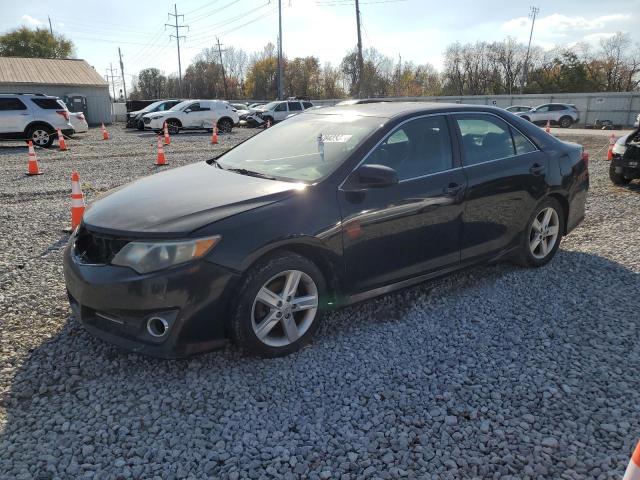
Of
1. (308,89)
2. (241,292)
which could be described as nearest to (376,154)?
(241,292)

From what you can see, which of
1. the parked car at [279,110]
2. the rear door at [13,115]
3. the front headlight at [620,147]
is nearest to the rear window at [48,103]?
the rear door at [13,115]

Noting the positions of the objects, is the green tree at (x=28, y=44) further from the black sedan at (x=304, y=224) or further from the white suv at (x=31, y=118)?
the black sedan at (x=304, y=224)

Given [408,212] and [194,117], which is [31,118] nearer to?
[194,117]

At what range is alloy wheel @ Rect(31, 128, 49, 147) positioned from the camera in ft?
56.1

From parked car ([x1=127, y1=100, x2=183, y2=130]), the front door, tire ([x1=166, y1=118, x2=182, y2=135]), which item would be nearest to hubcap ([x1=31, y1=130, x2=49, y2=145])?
tire ([x1=166, y1=118, x2=182, y2=135])

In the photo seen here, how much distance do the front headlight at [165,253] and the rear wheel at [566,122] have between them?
35269mm

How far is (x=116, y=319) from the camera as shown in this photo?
2.98 meters

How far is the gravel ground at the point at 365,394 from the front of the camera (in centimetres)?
241

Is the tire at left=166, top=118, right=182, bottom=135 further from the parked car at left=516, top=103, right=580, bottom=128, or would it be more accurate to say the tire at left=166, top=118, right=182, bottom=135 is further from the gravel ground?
the parked car at left=516, top=103, right=580, bottom=128

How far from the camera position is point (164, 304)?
283cm

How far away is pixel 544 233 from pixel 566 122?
32.5 m

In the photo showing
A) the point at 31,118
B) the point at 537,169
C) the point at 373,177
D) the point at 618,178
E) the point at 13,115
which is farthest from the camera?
the point at 31,118

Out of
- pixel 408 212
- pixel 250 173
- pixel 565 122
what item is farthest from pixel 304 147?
pixel 565 122

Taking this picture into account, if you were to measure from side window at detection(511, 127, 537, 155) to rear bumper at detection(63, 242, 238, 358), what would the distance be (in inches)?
120
